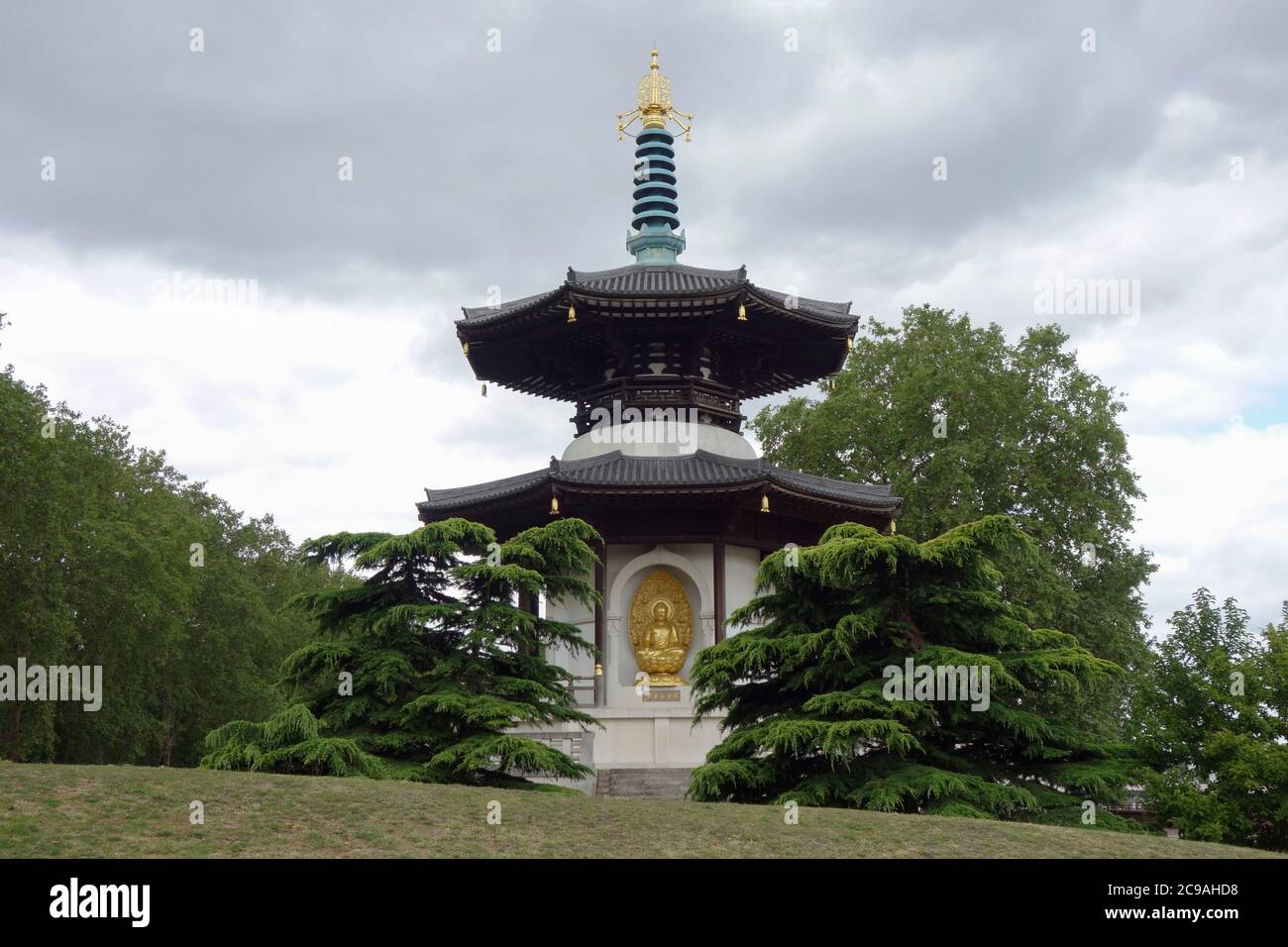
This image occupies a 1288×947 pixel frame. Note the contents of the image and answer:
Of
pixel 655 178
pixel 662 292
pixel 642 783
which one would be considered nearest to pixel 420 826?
pixel 642 783

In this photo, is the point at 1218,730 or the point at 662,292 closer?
the point at 1218,730

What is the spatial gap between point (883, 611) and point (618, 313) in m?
10.3

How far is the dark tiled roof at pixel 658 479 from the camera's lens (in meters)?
23.6

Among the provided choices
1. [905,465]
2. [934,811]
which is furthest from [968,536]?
[905,465]

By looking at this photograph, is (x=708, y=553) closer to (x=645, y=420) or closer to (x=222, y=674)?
(x=645, y=420)

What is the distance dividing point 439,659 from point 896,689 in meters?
6.49

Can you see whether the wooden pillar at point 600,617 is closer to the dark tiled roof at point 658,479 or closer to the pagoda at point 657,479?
the pagoda at point 657,479

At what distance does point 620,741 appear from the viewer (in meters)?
22.9

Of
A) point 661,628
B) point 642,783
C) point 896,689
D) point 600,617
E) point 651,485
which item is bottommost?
point 642,783

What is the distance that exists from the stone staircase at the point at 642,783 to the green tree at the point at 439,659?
265 centimetres

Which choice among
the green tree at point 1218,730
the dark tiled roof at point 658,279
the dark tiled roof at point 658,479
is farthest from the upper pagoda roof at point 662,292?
the green tree at point 1218,730

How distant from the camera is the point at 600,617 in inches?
966

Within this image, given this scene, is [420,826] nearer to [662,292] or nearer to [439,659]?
[439,659]

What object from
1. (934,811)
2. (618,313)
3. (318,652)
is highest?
(618,313)
